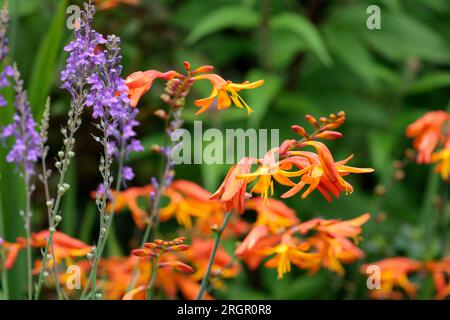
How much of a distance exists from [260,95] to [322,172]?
1.08m

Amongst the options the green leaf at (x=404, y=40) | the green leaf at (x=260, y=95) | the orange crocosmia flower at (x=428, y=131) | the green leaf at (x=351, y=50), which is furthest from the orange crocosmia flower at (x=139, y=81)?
the green leaf at (x=404, y=40)

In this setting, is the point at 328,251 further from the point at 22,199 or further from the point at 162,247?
the point at 22,199

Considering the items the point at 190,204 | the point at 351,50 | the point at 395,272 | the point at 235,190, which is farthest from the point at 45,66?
the point at 351,50

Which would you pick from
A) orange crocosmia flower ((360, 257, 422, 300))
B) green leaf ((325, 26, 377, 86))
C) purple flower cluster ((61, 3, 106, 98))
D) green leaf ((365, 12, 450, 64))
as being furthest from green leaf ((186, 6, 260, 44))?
purple flower cluster ((61, 3, 106, 98))

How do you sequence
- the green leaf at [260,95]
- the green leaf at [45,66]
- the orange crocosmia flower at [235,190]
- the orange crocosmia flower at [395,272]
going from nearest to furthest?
the orange crocosmia flower at [235,190] < the green leaf at [45,66] < the orange crocosmia flower at [395,272] < the green leaf at [260,95]

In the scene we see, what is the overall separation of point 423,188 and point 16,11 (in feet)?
5.43

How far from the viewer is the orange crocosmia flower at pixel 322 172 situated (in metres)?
0.95

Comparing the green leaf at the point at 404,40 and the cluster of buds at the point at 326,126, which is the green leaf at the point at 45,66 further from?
the green leaf at the point at 404,40

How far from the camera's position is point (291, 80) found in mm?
2400

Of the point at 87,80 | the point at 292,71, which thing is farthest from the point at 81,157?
the point at 87,80

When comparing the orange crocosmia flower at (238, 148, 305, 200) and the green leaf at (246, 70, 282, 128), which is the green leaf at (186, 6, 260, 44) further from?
the orange crocosmia flower at (238, 148, 305, 200)

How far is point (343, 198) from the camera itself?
93.0 inches

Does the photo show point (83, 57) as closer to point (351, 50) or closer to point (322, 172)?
point (322, 172)

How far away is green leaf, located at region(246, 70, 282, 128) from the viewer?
1953 mm
